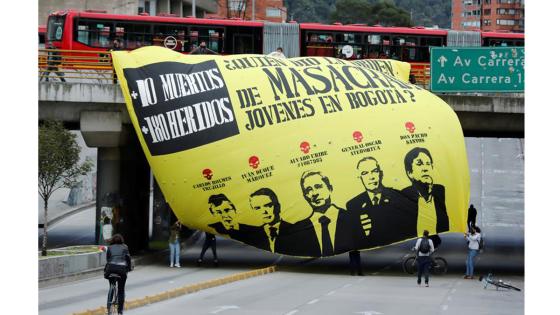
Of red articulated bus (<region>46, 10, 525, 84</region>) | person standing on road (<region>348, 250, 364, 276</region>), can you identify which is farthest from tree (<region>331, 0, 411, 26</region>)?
person standing on road (<region>348, 250, 364, 276</region>)

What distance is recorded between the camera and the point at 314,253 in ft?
105

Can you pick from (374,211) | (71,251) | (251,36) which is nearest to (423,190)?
(374,211)

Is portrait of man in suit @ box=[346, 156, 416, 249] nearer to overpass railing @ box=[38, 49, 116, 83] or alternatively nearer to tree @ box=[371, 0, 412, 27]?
overpass railing @ box=[38, 49, 116, 83]

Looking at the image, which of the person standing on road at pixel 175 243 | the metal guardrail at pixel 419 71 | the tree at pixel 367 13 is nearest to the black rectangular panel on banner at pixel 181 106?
the person standing on road at pixel 175 243

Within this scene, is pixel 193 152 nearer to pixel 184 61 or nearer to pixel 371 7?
pixel 184 61

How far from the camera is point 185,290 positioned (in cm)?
2658

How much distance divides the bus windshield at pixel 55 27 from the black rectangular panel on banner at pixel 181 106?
1431cm

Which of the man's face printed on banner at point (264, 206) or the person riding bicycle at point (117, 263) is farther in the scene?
the man's face printed on banner at point (264, 206)

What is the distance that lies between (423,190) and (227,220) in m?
5.21

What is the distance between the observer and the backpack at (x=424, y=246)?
1168 inches

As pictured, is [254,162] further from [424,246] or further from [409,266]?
[409,266]

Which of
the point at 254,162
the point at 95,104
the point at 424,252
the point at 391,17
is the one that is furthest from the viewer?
the point at 391,17

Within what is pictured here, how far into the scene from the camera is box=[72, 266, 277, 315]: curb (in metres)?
22.0

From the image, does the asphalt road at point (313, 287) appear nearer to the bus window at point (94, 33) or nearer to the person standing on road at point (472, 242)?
the person standing on road at point (472, 242)
